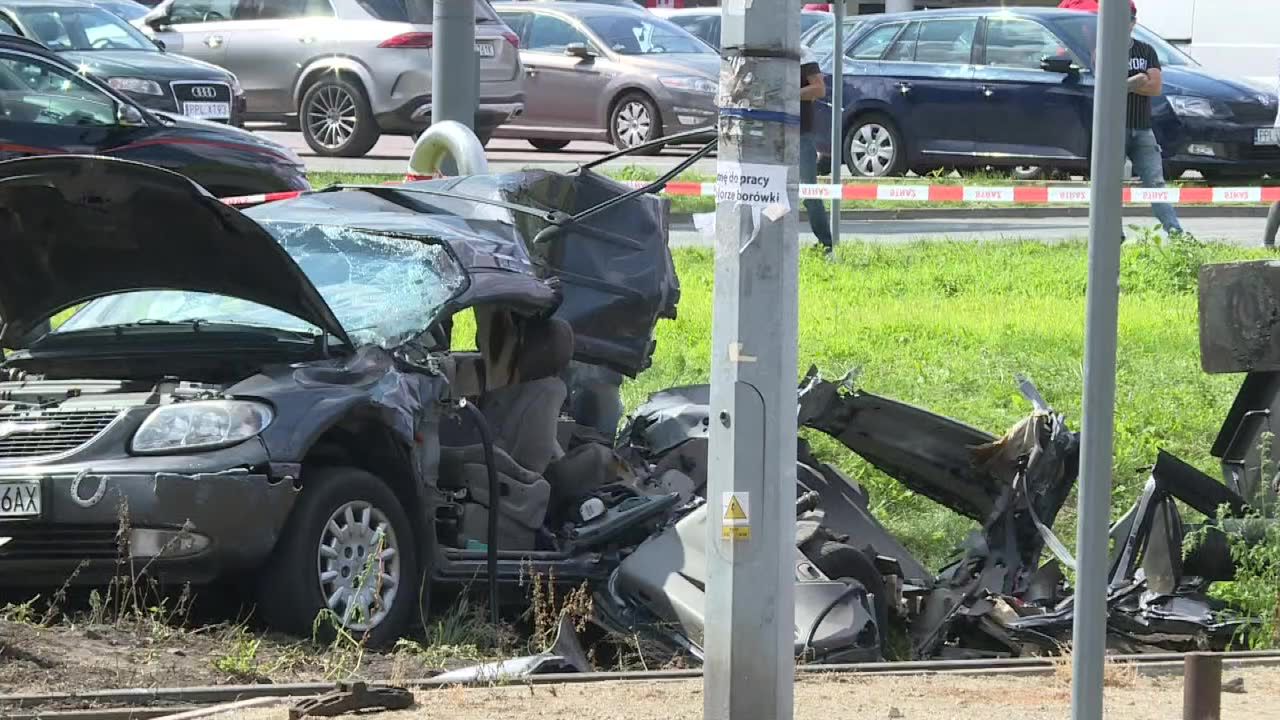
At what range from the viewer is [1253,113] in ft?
63.0

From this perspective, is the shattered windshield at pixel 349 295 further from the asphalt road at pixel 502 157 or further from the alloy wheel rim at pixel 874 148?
the alloy wheel rim at pixel 874 148

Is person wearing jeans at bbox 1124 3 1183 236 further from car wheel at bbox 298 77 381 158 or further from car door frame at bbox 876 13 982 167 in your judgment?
car wheel at bbox 298 77 381 158

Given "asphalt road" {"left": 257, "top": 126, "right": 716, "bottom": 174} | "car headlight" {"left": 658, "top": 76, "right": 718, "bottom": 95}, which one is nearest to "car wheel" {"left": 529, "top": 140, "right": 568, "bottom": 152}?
"asphalt road" {"left": 257, "top": 126, "right": 716, "bottom": 174}

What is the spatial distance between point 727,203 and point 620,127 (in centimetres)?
1635

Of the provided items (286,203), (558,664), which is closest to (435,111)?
(286,203)

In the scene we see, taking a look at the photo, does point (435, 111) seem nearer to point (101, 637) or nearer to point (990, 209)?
point (101, 637)

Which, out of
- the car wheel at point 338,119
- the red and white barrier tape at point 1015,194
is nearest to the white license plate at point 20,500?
the red and white barrier tape at point 1015,194

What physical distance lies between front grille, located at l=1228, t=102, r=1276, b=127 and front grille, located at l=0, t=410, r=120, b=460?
48.2 ft

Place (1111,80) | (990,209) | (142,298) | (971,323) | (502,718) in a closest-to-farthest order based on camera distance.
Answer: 1. (1111,80)
2. (502,718)
3. (142,298)
4. (971,323)
5. (990,209)

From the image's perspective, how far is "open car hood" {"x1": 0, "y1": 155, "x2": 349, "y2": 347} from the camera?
709 centimetres

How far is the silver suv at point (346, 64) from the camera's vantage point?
779 inches

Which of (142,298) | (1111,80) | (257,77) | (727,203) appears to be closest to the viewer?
(1111,80)

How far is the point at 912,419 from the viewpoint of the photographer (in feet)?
27.6

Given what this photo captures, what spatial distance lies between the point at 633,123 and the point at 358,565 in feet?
48.9
